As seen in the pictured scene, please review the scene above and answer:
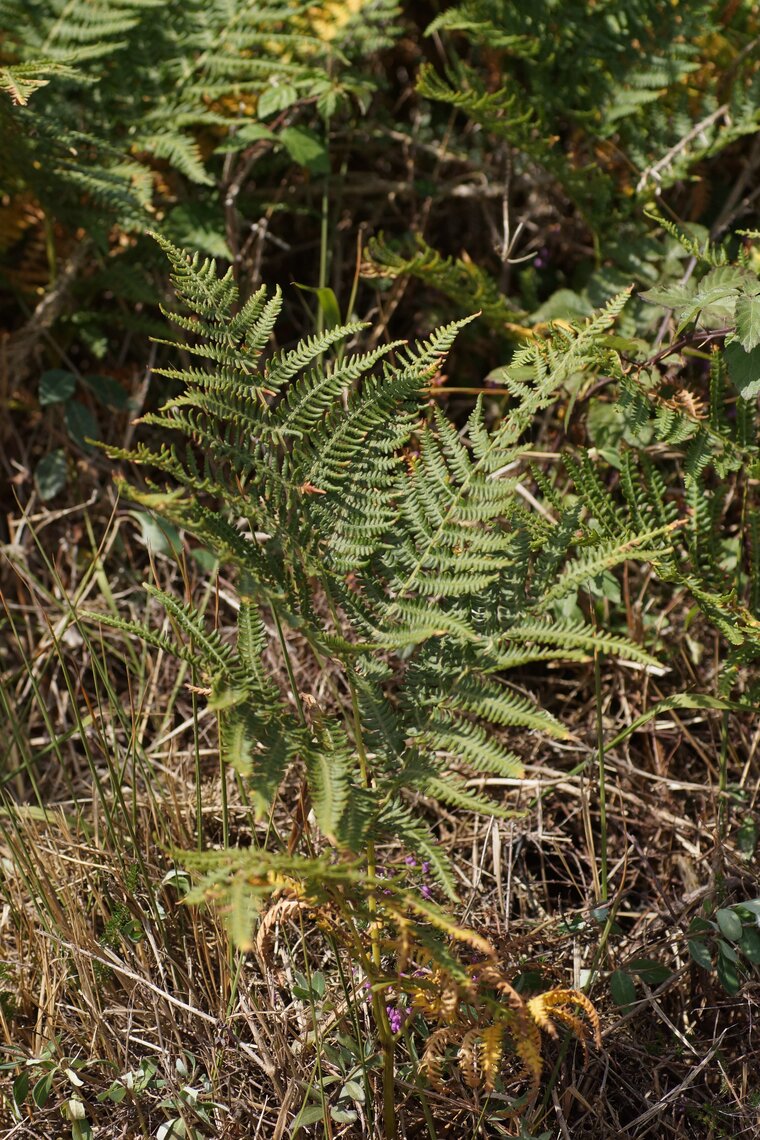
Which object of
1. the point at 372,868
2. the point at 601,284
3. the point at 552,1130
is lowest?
the point at 552,1130

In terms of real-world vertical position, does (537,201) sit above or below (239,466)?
below

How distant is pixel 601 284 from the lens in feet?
9.05

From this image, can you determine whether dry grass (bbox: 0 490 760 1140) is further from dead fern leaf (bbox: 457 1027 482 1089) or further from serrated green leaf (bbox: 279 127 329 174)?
serrated green leaf (bbox: 279 127 329 174)

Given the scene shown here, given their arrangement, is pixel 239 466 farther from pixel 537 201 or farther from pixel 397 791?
pixel 537 201

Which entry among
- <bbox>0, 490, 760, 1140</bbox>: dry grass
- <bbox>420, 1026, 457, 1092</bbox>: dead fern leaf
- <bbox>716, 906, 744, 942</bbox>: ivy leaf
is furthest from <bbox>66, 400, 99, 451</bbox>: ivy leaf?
<bbox>716, 906, 744, 942</bbox>: ivy leaf

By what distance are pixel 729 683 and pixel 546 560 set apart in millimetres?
633

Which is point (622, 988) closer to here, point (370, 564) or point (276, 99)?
point (370, 564)

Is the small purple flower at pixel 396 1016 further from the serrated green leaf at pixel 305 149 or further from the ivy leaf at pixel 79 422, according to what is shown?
the serrated green leaf at pixel 305 149

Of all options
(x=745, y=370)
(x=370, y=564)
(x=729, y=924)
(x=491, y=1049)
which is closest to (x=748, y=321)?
(x=745, y=370)

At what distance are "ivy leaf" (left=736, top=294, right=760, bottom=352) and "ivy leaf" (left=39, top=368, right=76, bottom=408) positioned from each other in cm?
174

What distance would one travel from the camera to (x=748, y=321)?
1.97 metres

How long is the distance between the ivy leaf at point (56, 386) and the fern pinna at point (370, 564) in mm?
1297

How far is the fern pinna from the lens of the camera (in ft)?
4.98

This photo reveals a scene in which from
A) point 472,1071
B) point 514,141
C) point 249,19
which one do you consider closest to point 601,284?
point 514,141
